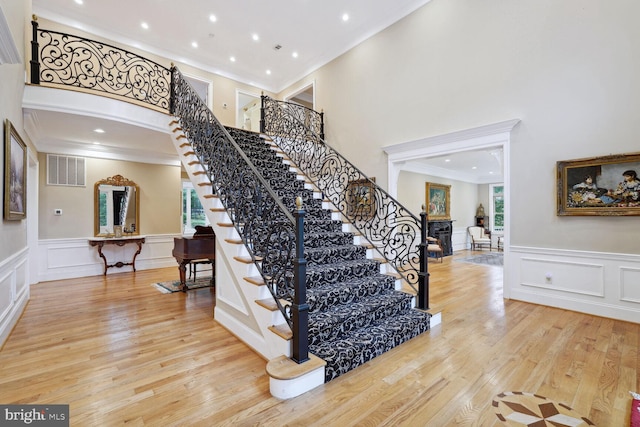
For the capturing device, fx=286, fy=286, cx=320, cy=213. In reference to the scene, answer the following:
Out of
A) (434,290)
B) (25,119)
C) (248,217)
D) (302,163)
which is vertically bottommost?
(434,290)

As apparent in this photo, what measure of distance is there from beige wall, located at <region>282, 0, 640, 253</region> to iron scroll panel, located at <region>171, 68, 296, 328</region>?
3452 millimetres

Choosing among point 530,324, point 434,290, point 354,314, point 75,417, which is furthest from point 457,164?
point 75,417

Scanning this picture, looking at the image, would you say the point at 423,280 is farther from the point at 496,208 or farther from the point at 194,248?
the point at 496,208

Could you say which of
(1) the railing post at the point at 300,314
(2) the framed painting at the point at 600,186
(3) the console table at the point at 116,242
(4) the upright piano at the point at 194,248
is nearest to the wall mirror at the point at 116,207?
(3) the console table at the point at 116,242

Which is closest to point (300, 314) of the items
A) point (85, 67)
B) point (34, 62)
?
point (34, 62)

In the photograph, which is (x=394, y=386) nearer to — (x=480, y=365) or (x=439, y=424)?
(x=439, y=424)

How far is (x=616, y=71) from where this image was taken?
137 inches

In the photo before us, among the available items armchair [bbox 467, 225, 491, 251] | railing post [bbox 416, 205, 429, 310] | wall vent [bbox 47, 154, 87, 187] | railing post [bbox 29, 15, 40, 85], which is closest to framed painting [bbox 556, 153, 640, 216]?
railing post [bbox 416, 205, 429, 310]

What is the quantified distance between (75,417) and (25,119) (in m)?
4.66

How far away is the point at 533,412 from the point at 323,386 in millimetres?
1411

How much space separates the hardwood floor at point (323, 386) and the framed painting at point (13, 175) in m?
1.41

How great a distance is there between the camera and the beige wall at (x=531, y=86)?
3488 millimetres

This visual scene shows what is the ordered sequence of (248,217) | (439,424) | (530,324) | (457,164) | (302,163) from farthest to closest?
1. (457,164)
2. (302,163)
3. (530,324)
4. (248,217)
5. (439,424)

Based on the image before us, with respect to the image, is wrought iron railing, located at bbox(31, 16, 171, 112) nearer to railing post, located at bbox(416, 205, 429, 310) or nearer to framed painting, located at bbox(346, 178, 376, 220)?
framed painting, located at bbox(346, 178, 376, 220)
